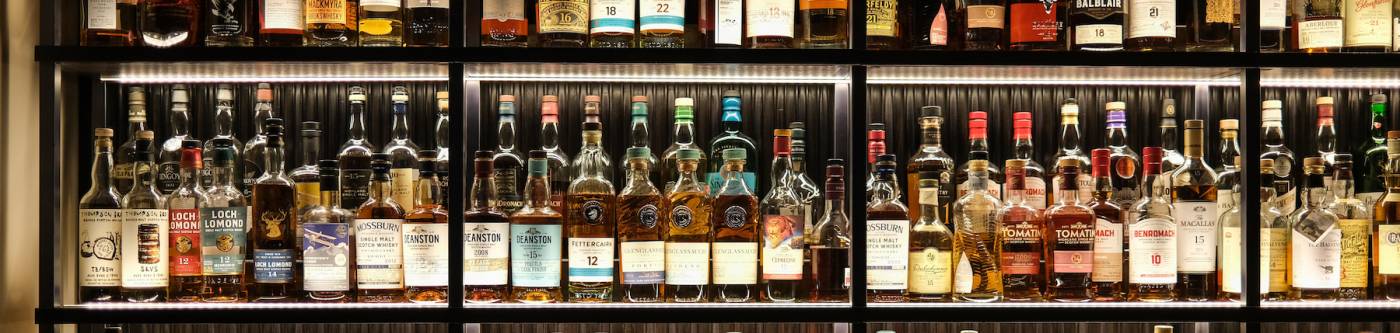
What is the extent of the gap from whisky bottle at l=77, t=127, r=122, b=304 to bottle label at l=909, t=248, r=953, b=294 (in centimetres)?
130

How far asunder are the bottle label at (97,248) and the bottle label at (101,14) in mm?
306

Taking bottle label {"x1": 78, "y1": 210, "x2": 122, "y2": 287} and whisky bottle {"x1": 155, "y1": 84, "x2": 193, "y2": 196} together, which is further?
whisky bottle {"x1": 155, "y1": 84, "x2": 193, "y2": 196}

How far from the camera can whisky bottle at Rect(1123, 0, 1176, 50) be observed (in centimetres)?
200

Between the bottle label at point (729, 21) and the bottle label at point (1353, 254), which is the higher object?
the bottle label at point (729, 21)

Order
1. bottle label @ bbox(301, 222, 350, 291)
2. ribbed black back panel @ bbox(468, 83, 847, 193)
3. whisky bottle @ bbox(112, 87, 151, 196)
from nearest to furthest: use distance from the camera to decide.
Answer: bottle label @ bbox(301, 222, 350, 291) < whisky bottle @ bbox(112, 87, 151, 196) < ribbed black back panel @ bbox(468, 83, 847, 193)

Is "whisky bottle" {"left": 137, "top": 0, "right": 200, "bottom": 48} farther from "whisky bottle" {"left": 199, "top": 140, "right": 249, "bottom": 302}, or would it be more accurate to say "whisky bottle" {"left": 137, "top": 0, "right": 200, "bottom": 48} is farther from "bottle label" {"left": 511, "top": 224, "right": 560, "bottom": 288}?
"bottle label" {"left": 511, "top": 224, "right": 560, "bottom": 288}

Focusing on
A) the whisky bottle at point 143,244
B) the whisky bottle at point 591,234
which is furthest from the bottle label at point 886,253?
the whisky bottle at point 143,244

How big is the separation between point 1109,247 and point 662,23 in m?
0.83

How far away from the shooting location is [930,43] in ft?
6.87

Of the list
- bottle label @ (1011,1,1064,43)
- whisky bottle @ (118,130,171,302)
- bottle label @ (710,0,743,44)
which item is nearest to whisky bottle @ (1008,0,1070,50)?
bottle label @ (1011,1,1064,43)

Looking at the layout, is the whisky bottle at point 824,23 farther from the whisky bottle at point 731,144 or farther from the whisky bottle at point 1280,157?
the whisky bottle at point 1280,157

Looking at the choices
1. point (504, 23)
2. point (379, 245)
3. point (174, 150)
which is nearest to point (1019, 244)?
point (504, 23)

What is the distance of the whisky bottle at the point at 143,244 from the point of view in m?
1.95

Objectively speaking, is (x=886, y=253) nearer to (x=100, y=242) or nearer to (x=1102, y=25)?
(x=1102, y=25)
